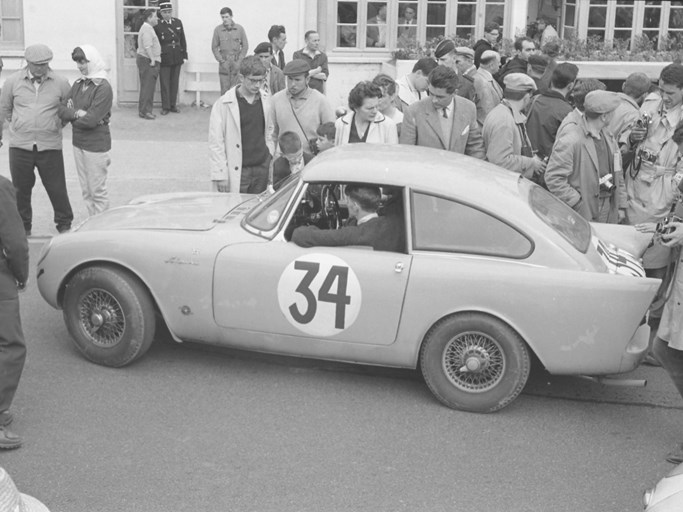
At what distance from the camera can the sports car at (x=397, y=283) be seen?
20.2 ft

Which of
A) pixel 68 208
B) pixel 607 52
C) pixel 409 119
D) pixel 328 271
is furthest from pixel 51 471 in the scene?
pixel 607 52

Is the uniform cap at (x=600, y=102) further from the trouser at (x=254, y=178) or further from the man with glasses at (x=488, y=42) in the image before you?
the man with glasses at (x=488, y=42)

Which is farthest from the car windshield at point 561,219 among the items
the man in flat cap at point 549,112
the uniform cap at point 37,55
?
the uniform cap at point 37,55

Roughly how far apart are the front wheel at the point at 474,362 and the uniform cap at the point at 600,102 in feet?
8.01

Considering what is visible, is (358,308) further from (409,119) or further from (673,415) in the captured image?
(409,119)

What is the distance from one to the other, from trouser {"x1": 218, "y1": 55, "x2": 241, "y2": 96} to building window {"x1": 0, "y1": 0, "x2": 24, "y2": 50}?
3524 millimetres

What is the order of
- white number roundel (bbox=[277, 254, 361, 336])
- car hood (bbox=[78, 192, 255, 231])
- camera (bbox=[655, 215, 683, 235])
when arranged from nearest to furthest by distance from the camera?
camera (bbox=[655, 215, 683, 235])
white number roundel (bbox=[277, 254, 361, 336])
car hood (bbox=[78, 192, 255, 231])

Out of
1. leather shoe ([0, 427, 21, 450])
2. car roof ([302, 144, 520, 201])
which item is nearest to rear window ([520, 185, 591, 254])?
car roof ([302, 144, 520, 201])

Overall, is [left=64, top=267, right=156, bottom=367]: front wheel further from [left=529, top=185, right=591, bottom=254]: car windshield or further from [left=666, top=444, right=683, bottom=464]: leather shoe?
[left=666, top=444, right=683, bottom=464]: leather shoe

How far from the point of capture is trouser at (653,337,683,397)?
5.95 meters

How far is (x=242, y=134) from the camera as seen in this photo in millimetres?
9281

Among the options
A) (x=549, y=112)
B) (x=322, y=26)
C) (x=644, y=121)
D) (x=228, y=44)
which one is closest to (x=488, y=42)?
(x=322, y=26)

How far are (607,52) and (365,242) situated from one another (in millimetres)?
12526

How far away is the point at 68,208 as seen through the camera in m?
10.3
